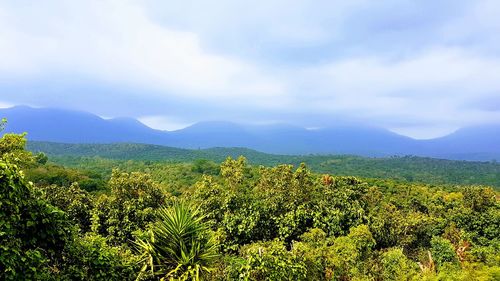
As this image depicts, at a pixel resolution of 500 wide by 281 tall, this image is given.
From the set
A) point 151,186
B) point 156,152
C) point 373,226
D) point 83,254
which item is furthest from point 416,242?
point 156,152

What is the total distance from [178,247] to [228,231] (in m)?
5.72

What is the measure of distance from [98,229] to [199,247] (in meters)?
4.97

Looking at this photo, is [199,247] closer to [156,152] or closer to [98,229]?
[98,229]

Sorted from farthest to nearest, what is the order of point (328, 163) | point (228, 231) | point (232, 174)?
1. point (328, 163)
2. point (232, 174)
3. point (228, 231)

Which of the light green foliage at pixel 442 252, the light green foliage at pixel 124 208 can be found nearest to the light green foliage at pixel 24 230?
the light green foliage at pixel 124 208

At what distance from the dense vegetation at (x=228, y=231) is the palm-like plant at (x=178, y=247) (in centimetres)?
2

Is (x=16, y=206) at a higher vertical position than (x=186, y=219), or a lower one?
higher

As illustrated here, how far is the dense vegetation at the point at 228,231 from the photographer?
5480 millimetres

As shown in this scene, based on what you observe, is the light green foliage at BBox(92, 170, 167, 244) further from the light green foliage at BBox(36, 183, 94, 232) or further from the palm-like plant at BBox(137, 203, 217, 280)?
the palm-like plant at BBox(137, 203, 217, 280)

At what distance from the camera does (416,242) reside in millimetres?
18031

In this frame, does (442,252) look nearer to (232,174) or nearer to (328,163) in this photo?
(232,174)

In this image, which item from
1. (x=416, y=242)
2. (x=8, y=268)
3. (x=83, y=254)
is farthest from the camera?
(x=416, y=242)

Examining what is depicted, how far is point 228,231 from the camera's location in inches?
512

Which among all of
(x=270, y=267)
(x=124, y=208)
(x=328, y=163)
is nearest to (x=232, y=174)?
(x=124, y=208)
